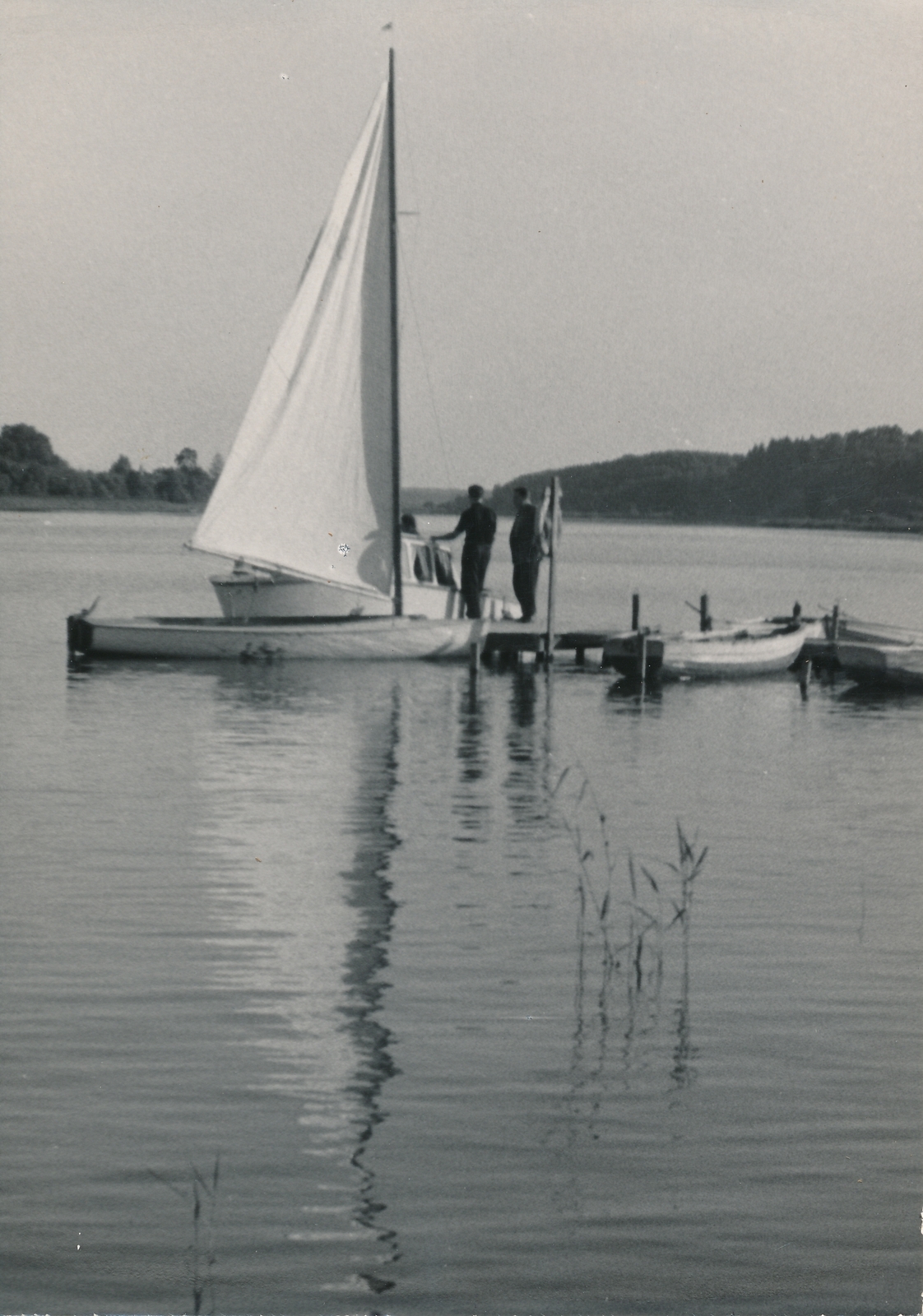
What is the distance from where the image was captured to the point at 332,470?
3178 cm

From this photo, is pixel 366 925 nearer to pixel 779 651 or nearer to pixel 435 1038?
pixel 435 1038

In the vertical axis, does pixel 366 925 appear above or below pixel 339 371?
below

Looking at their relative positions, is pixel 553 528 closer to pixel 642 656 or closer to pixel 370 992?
pixel 642 656

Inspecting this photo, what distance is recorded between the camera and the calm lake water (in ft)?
24.1

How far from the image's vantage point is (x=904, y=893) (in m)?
14.8

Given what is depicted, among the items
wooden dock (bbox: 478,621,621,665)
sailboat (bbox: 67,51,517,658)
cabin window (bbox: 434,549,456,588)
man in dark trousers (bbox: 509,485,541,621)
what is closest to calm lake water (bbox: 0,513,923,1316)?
sailboat (bbox: 67,51,517,658)

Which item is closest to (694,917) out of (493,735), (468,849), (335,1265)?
(468,849)

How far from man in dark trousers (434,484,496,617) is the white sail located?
1.28m

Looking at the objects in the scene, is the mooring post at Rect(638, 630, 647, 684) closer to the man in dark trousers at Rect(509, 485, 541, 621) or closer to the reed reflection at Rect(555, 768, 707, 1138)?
the man in dark trousers at Rect(509, 485, 541, 621)

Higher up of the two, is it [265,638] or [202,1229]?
[265,638]

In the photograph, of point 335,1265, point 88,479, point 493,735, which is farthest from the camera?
point 88,479

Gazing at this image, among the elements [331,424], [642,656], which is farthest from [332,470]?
[642,656]

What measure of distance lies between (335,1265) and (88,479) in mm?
114562

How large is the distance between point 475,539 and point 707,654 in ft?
13.7
